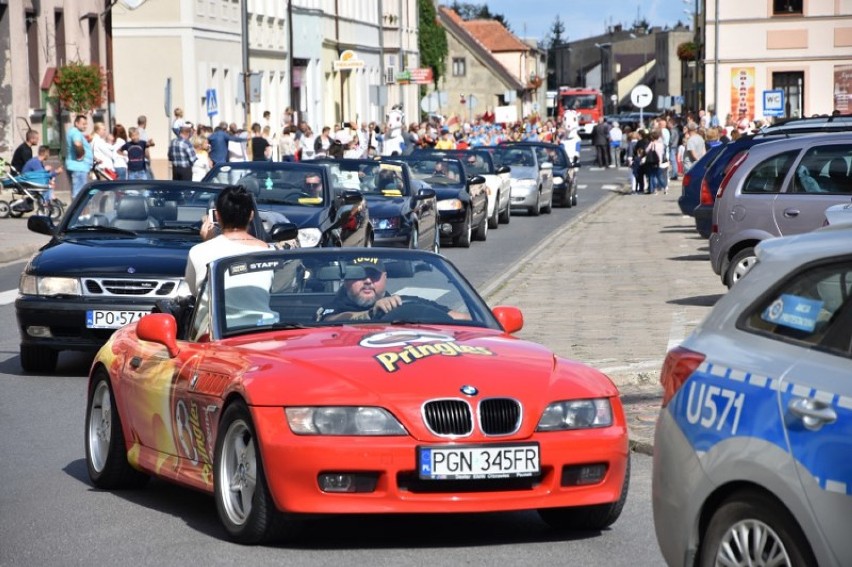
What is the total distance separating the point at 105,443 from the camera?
948 cm

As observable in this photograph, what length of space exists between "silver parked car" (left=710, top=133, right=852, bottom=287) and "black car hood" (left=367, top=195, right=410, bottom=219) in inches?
277

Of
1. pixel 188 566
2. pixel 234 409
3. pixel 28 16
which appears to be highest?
pixel 28 16

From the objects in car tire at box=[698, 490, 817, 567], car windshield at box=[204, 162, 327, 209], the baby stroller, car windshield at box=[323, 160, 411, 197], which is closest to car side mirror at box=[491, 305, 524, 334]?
car tire at box=[698, 490, 817, 567]

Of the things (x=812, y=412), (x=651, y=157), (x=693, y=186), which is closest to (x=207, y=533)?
(x=812, y=412)

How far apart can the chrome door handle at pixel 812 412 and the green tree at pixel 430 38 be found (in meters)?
109

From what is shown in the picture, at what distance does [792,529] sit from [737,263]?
1408cm

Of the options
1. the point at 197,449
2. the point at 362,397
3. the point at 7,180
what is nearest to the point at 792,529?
the point at 362,397

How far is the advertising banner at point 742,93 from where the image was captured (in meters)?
68.2

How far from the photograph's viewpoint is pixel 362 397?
7.42 m

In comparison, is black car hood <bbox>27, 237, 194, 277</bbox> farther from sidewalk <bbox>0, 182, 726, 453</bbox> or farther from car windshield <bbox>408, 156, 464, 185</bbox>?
car windshield <bbox>408, 156, 464, 185</bbox>

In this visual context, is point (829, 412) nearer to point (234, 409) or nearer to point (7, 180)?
point (234, 409)

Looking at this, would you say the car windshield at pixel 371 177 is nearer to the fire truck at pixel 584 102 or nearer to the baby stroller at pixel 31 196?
the baby stroller at pixel 31 196

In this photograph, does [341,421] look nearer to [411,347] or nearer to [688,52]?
[411,347]

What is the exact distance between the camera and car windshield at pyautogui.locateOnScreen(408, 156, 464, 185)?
32.1 meters
